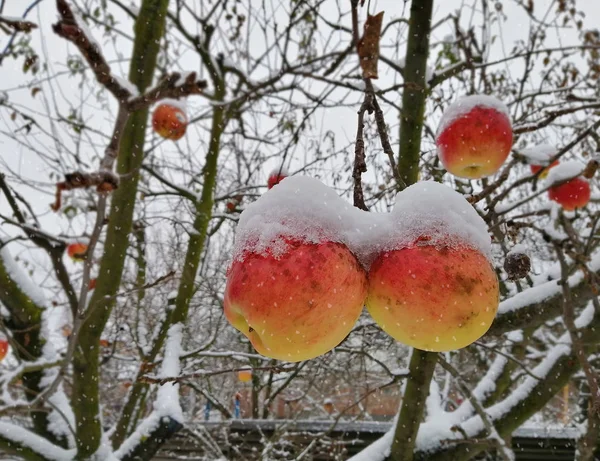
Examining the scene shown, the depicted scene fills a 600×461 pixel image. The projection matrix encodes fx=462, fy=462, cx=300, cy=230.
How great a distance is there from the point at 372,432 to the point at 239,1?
14.7 ft

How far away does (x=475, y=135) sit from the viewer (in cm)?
194

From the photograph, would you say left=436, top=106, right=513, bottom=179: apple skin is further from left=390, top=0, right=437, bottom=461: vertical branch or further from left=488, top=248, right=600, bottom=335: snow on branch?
left=488, top=248, right=600, bottom=335: snow on branch

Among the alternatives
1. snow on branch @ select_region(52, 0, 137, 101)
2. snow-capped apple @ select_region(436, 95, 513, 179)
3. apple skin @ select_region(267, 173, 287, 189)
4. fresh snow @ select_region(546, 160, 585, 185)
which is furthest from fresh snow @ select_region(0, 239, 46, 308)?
fresh snow @ select_region(546, 160, 585, 185)

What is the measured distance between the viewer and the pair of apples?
755 mm

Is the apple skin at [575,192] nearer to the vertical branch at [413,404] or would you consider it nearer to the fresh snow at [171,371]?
the vertical branch at [413,404]

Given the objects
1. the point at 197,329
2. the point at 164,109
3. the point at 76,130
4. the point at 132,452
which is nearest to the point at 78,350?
the point at 132,452

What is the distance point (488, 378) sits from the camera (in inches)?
135

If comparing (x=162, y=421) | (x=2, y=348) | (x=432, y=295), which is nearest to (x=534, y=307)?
(x=432, y=295)

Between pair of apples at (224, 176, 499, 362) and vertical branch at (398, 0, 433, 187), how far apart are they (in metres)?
1.37

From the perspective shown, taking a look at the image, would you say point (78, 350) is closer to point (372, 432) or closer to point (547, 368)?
point (547, 368)

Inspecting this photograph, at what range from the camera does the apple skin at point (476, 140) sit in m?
1.94

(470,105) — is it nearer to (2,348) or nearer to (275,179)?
(275,179)

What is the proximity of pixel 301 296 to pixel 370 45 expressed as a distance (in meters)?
0.48

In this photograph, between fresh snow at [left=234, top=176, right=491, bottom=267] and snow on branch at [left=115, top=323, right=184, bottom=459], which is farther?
snow on branch at [left=115, top=323, right=184, bottom=459]
